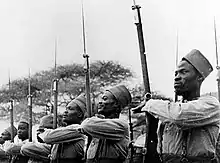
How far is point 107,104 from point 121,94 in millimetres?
242

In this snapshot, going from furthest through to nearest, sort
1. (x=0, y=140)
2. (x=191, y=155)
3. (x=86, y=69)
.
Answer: (x=0, y=140)
(x=86, y=69)
(x=191, y=155)

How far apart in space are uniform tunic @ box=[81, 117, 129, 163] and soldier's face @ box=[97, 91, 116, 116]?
26cm

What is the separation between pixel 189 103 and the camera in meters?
A: 5.30

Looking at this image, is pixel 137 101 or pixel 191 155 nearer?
pixel 191 155

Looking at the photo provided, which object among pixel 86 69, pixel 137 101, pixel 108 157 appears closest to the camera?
pixel 108 157

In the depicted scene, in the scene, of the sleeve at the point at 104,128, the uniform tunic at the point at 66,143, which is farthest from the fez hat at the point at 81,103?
the sleeve at the point at 104,128

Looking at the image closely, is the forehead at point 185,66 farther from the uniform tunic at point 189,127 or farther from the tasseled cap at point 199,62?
the uniform tunic at point 189,127

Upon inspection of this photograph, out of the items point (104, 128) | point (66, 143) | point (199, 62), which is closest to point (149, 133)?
point (199, 62)

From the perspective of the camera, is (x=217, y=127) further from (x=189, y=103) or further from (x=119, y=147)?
(x=119, y=147)

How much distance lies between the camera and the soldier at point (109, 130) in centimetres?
673

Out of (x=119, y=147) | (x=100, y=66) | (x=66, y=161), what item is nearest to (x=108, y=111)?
(x=119, y=147)

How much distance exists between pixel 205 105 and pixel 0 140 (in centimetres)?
849

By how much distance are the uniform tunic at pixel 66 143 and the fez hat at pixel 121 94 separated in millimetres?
826

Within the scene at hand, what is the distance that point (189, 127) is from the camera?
526 centimetres
